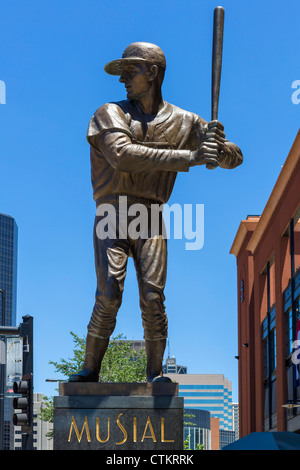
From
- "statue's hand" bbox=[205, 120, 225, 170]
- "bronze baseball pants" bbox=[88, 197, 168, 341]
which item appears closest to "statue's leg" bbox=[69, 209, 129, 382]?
"bronze baseball pants" bbox=[88, 197, 168, 341]

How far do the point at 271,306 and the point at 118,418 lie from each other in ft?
116

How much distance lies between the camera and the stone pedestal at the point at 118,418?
8.49 m

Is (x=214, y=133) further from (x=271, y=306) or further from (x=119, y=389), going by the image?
(x=271, y=306)

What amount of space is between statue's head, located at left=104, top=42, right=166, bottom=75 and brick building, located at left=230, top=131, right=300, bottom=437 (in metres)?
22.5

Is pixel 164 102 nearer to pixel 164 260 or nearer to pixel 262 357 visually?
pixel 164 260

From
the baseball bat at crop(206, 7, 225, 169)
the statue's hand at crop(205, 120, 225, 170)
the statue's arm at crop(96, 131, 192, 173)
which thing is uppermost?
the baseball bat at crop(206, 7, 225, 169)

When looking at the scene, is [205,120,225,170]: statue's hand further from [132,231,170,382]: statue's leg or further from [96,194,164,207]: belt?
[132,231,170,382]: statue's leg

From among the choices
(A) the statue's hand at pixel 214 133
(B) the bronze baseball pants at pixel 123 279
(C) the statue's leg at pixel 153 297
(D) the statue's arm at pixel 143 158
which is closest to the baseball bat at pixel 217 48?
(A) the statue's hand at pixel 214 133

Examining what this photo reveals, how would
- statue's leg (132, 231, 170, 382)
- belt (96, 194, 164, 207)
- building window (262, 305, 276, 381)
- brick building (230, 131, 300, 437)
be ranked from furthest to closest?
1. building window (262, 305, 276, 381)
2. brick building (230, 131, 300, 437)
3. belt (96, 194, 164, 207)
4. statue's leg (132, 231, 170, 382)

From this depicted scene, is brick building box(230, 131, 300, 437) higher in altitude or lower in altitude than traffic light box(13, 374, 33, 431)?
higher

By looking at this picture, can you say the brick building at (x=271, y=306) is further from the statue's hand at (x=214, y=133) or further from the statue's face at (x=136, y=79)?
the statue's hand at (x=214, y=133)

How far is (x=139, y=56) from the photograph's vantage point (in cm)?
937

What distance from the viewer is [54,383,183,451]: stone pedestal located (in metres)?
8.49
